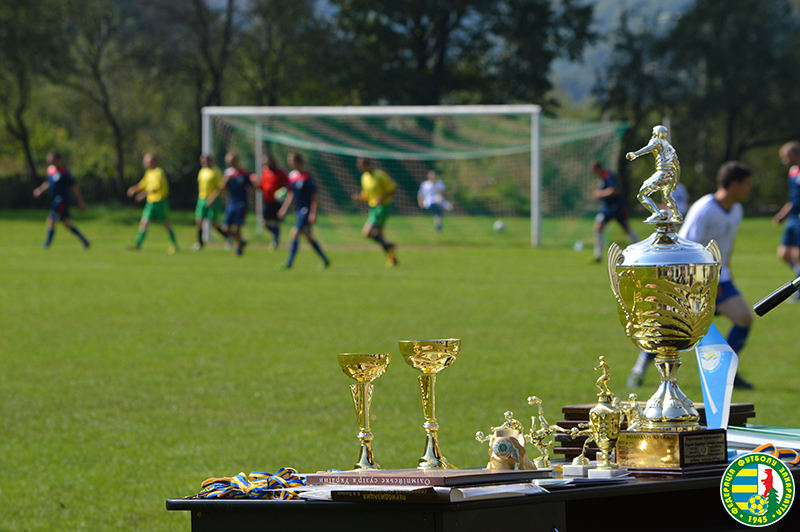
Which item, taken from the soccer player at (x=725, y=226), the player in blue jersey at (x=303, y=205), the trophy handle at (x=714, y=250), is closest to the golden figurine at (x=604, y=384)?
the trophy handle at (x=714, y=250)

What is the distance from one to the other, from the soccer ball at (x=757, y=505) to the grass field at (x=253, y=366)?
9.51 feet

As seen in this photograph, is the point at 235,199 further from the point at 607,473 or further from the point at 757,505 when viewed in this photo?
the point at 757,505

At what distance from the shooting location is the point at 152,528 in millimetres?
4582

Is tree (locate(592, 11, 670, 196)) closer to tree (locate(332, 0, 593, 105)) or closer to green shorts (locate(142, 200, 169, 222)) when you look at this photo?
tree (locate(332, 0, 593, 105))

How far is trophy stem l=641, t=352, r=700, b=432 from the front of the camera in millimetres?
2660

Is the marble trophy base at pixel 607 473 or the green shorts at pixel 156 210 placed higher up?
the green shorts at pixel 156 210

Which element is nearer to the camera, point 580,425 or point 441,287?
point 580,425

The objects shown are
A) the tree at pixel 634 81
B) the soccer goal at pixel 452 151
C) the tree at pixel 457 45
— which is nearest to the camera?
the soccer goal at pixel 452 151

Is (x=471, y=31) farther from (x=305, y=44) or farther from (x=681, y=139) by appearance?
(x=681, y=139)

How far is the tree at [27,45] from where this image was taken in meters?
42.6

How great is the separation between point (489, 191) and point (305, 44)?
63.7 feet

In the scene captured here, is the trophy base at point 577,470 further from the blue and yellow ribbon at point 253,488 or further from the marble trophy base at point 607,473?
→ the blue and yellow ribbon at point 253,488

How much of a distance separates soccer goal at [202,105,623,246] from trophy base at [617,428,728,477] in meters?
25.3

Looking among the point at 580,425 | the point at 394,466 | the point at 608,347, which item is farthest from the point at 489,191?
the point at 580,425
